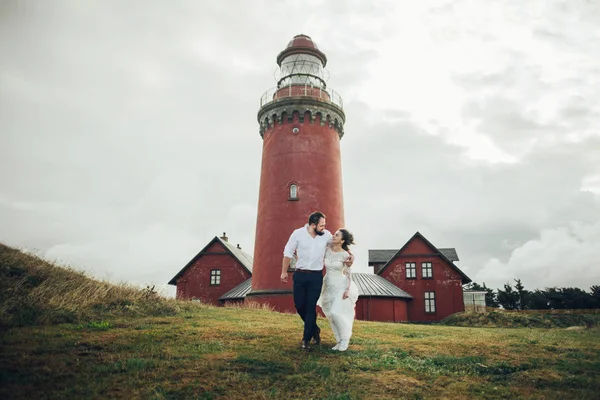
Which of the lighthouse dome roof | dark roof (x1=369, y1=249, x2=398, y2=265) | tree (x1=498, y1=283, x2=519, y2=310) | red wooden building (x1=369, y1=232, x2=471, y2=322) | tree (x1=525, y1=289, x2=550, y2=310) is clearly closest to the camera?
the lighthouse dome roof

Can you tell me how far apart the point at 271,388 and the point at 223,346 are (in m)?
2.06

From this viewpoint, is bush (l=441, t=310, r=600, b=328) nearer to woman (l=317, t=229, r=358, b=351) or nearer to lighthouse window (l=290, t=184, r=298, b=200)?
lighthouse window (l=290, t=184, r=298, b=200)

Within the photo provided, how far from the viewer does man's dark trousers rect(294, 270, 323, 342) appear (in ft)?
21.9

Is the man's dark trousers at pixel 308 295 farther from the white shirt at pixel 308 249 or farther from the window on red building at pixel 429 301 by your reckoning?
the window on red building at pixel 429 301

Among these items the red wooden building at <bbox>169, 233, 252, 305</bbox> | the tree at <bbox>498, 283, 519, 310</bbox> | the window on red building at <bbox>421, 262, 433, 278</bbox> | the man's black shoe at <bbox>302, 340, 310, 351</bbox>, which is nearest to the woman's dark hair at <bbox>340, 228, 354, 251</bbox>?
the man's black shoe at <bbox>302, 340, 310, 351</bbox>

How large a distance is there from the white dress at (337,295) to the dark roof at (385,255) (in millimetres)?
29295

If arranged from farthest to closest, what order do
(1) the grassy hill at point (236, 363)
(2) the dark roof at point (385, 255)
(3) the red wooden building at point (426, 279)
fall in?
(2) the dark roof at point (385, 255) → (3) the red wooden building at point (426, 279) → (1) the grassy hill at point (236, 363)

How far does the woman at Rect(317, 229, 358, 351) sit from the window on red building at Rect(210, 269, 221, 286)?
81.0 ft

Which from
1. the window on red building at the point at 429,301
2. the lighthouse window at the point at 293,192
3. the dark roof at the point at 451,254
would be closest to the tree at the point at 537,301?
the dark roof at the point at 451,254

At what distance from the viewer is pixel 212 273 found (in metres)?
31.0

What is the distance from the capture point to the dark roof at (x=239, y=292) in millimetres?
27031

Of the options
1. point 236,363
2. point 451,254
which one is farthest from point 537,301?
point 236,363

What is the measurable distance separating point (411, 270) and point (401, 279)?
1.00 metres

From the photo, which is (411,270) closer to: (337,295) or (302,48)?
(302,48)
